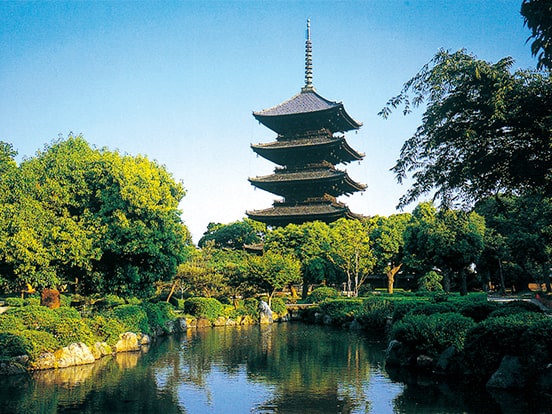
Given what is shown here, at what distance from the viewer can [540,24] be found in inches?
347

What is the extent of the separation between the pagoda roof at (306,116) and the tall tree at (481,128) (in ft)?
110

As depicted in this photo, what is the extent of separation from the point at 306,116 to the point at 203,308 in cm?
2464

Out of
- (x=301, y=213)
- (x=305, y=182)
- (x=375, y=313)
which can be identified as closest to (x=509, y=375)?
(x=375, y=313)

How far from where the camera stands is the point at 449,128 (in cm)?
1227

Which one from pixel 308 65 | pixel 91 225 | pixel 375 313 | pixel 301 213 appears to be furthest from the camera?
pixel 308 65

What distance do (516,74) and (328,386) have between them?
341 inches

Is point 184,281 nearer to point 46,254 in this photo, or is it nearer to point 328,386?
point 46,254

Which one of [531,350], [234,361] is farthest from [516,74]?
[234,361]

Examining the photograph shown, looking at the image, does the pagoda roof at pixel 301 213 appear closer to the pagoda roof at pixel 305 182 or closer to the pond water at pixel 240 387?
the pagoda roof at pixel 305 182

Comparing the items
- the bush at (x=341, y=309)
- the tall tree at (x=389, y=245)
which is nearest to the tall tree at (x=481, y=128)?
the bush at (x=341, y=309)

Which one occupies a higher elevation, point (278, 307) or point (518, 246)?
point (518, 246)

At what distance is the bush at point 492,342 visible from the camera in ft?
37.6

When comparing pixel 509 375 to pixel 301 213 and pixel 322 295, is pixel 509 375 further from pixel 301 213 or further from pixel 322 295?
pixel 301 213

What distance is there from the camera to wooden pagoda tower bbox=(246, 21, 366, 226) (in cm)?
4550
